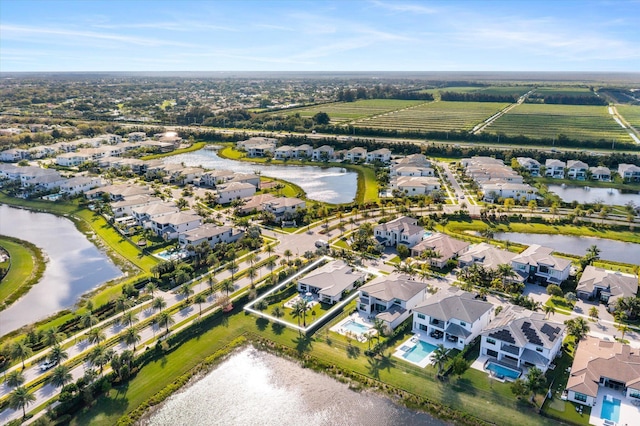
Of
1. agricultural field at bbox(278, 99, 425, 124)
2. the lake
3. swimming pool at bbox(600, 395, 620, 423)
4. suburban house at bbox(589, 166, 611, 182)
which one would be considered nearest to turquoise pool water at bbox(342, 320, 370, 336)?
the lake

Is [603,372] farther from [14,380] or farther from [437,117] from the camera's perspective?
[437,117]

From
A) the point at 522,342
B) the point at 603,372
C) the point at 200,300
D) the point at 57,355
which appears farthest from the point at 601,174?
the point at 57,355

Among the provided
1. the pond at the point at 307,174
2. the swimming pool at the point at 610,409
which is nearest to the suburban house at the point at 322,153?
the pond at the point at 307,174

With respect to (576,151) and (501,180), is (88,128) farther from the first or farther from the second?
(576,151)

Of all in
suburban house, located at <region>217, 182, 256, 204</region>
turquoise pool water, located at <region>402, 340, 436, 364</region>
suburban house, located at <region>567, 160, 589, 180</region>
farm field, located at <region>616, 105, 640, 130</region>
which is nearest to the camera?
turquoise pool water, located at <region>402, 340, 436, 364</region>

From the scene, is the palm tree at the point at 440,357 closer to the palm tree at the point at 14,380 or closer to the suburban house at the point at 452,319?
the suburban house at the point at 452,319

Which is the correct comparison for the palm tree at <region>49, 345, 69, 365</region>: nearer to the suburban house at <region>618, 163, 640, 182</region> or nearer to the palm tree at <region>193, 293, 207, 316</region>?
the palm tree at <region>193, 293, 207, 316</region>
